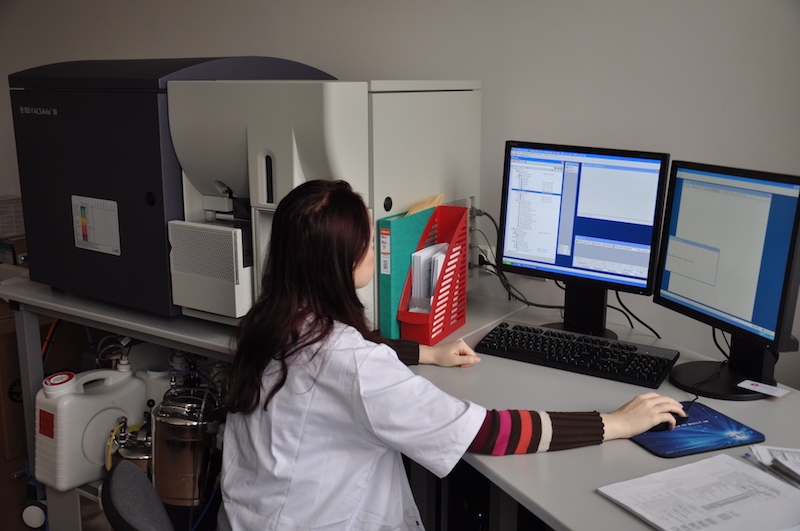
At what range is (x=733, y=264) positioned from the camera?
1.30 m

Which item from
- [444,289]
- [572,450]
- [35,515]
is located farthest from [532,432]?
[35,515]

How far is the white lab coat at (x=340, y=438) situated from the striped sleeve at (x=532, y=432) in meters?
0.04

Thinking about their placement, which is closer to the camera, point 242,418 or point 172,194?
point 242,418

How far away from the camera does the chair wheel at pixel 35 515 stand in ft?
7.11

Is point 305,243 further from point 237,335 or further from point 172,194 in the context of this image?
point 172,194

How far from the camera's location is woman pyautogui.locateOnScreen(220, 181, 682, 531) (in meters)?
1.07

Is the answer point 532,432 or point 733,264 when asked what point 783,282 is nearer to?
point 733,264

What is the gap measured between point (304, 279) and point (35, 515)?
1622 mm

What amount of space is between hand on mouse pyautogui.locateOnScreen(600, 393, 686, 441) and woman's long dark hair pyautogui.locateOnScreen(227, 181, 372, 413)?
46 centimetres

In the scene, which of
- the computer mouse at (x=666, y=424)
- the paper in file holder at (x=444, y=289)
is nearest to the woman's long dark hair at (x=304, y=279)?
the paper in file holder at (x=444, y=289)

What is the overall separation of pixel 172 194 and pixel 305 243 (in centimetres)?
67

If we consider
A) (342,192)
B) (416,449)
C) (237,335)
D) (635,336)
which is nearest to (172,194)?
(237,335)

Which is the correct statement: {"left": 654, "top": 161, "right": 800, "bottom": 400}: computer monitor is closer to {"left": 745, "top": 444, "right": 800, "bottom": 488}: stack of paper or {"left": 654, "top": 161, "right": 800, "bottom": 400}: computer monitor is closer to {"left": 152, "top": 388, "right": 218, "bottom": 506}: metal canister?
{"left": 745, "top": 444, "right": 800, "bottom": 488}: stack of paper

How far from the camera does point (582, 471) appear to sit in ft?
3.51
